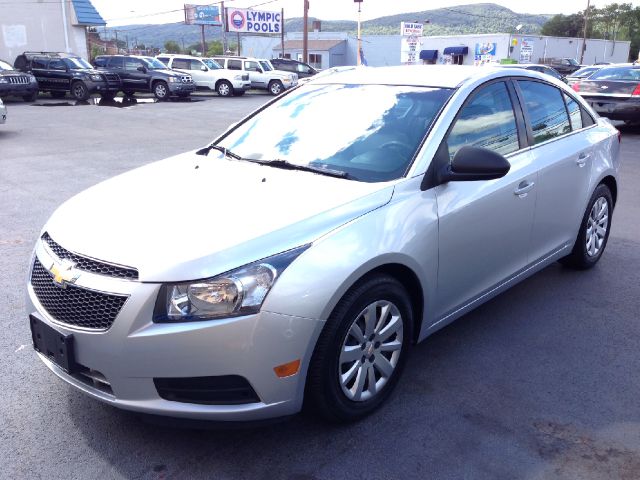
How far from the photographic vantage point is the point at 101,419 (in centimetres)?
308

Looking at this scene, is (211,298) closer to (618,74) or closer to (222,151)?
(222,151)

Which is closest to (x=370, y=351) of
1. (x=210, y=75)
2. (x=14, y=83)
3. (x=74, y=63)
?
(x=14, y=83)

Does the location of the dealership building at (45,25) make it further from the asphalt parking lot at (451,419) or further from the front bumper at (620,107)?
the asphalt parking lot at (451,419)

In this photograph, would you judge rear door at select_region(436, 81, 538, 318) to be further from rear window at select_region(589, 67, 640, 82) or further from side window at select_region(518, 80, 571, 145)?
rear window at select_region(589, 67, 640, 82)

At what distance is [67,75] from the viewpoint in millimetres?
23969

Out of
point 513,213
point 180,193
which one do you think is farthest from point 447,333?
point 180,193

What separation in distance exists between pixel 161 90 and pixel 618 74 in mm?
17190

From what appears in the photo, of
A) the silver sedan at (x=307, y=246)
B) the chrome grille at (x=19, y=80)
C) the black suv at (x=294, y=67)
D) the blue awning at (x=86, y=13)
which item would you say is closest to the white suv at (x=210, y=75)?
the blue awning at (x=86, y=13)

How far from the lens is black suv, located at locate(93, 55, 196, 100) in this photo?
2497cm

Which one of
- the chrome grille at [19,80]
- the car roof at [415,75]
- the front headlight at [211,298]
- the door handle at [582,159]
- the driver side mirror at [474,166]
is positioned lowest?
the chrome grille at [19,80]

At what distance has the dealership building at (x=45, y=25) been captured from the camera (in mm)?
28359

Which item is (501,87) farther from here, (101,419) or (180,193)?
(101,419)

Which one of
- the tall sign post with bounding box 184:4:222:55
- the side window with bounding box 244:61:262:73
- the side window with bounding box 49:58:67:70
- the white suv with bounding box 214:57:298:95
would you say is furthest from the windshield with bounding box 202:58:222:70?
the tall sign post with bounding box 184:4:222:55

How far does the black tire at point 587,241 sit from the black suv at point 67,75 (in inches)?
853
